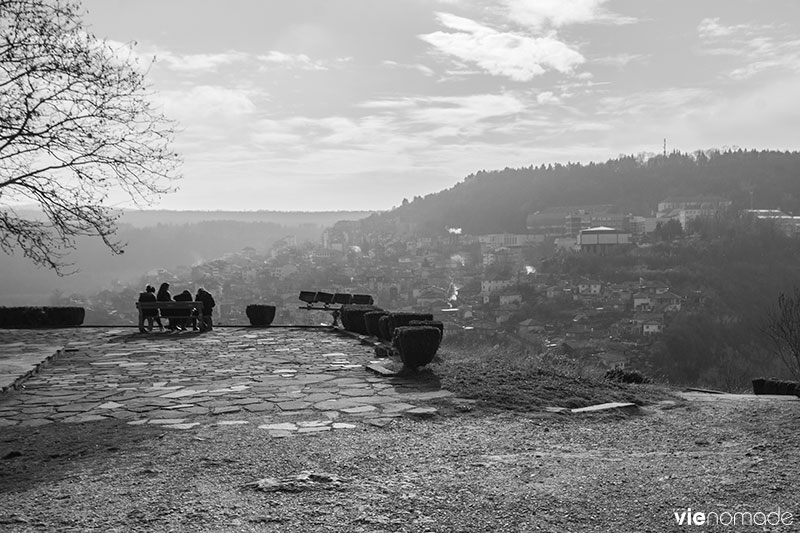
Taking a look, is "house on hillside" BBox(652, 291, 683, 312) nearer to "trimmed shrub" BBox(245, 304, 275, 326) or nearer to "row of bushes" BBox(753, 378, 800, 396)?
"trimmed shrub" BBox(245, 304, 275, 326)

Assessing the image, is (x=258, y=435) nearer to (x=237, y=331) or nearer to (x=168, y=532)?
(x=168, y=532)

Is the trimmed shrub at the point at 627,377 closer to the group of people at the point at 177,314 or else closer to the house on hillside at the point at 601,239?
the group of people at the point at 177,314

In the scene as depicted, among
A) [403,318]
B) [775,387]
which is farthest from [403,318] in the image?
[775,387]

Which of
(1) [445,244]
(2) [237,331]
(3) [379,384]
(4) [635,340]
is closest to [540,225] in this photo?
(1) [445,244]

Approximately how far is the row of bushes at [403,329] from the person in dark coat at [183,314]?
3386 mm

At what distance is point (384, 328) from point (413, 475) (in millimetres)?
6570

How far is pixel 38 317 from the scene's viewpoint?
14703 mm

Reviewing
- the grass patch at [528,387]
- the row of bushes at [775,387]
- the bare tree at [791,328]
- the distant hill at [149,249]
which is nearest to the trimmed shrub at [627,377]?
the grass patch at [528,387]

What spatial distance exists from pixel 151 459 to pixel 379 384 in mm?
3283

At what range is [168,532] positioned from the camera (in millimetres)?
3146

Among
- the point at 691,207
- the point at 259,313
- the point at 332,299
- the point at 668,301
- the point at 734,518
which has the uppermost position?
the point at 691,207

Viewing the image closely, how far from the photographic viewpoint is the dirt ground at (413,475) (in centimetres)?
329

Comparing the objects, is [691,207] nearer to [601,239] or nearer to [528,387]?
[601,239]

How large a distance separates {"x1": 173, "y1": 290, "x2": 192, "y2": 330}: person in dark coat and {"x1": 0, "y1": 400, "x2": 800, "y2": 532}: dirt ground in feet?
26.9
